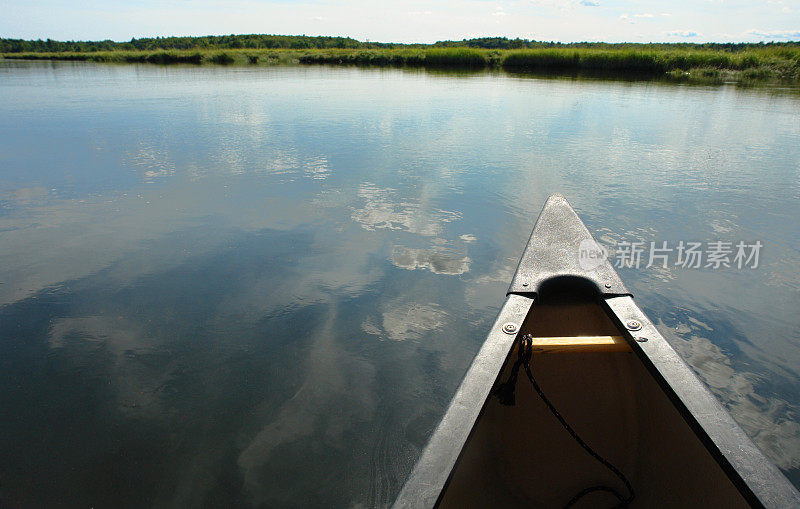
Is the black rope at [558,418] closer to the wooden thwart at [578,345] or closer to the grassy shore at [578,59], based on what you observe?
the wooden thwart at [578,345]

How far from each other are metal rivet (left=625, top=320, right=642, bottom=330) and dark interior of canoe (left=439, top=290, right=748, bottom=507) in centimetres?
8

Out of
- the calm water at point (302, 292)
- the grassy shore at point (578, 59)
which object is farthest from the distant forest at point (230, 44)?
the calm water at point (302, 292)

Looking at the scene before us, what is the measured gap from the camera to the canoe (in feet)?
4.31

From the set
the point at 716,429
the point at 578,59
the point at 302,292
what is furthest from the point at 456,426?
the point at 578,59

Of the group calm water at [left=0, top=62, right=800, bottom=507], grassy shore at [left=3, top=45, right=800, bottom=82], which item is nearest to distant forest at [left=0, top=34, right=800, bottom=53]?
grassy shore at [left=3, top=45, right=800, bottom=82]

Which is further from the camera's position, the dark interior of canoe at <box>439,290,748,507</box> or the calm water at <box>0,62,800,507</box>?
the calm water at <box>0,62,800,507</box>

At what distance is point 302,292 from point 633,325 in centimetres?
222

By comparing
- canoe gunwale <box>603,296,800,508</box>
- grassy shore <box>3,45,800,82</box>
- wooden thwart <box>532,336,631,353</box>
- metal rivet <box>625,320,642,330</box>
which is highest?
grassy shore <box>3,45,800,82</box>

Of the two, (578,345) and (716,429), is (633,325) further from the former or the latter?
(716,429)

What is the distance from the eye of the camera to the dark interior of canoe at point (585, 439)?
5.44 feet

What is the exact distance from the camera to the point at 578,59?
25.0 meters

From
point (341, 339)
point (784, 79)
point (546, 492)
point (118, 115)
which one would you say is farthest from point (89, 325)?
point (784, 79)

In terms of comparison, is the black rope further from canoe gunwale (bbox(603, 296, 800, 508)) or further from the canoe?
canoe gunwale (bbox(603, 296, 800, 508))

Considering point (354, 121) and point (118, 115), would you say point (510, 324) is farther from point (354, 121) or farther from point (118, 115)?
point (118, 115)
